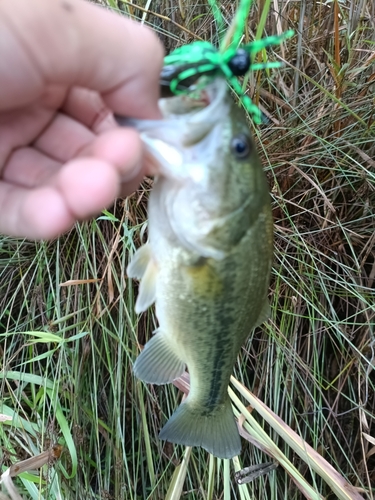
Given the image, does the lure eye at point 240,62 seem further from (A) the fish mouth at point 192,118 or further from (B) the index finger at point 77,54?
(B) the index finger at point 77,54

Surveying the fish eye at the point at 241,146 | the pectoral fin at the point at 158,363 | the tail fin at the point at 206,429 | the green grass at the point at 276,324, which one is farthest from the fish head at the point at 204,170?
the green grass at the point at 276,324

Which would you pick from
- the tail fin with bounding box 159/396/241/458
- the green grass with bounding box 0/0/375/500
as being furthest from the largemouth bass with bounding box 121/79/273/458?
the green grass with bounding box 0/0/375/500

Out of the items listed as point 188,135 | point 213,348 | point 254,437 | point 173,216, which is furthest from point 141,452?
point 188,135

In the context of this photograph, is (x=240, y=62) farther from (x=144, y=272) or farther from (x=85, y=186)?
(x=144, y=272)

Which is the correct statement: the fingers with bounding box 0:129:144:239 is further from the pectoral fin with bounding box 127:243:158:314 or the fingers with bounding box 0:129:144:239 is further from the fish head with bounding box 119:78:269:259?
the pectoral fin with bounding box 127:243:158:314

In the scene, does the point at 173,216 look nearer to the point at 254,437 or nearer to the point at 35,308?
the point at 254,437
